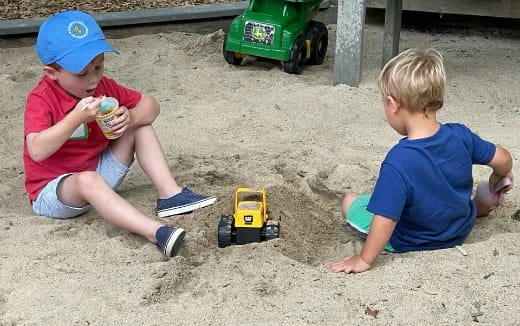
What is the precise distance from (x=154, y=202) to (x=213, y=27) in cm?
262

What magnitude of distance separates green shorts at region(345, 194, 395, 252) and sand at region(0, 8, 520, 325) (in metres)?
0.05

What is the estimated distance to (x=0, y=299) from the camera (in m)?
2.23

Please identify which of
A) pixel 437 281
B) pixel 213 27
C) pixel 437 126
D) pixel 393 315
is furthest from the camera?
pixel 213 27

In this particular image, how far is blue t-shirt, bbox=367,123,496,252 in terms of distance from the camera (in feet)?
7.50

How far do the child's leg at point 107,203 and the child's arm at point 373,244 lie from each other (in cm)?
64

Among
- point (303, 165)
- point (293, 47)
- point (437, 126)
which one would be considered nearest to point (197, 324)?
point (437, 126)

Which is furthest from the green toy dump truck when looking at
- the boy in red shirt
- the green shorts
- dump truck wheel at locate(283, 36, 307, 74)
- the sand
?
the green shorts

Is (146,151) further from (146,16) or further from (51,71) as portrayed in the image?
(146,16)

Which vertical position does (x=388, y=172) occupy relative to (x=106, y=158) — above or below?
above

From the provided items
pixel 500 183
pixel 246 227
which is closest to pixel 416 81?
pixel 500 183

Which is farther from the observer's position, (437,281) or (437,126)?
(437,126)

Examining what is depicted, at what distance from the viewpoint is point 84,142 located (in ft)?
9.34

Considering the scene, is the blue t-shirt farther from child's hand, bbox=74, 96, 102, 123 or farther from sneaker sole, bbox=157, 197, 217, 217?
child's hand, bbox=74, 96, 102, 123

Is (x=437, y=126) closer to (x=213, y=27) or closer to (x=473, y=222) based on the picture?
(x=473, y=222)
